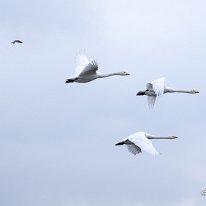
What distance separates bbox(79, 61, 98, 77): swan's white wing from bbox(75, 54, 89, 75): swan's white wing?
5143 mm

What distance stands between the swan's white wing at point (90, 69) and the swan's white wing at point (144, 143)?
20.1 feet

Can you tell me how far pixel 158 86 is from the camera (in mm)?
66062

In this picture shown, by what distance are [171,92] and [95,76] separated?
648 centimetres

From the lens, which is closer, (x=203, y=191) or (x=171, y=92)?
(x=203, y=191)

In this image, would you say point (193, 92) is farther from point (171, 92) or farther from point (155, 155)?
point (155, 155)

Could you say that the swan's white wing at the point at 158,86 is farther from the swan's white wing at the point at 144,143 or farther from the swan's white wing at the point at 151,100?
the swan's white wing at the point at 144,143

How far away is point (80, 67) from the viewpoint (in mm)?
76188

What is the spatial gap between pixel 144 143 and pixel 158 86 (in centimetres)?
456

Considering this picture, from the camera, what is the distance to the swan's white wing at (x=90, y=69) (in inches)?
2655

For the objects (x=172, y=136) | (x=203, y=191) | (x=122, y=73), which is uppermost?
(x=122, y=73)

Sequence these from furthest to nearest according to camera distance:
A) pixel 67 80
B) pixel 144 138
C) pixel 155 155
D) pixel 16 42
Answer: pixel 16 42 < pixel 67 80 < pixel 144 138 < pixel 155 155

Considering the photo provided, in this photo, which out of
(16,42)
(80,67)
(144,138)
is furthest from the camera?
(16,42)

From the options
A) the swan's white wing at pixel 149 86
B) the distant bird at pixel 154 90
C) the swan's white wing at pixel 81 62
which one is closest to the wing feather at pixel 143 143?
the distant bird at pixel 154 90

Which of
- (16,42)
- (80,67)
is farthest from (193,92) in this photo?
(16,42)
